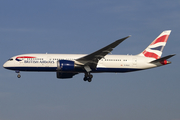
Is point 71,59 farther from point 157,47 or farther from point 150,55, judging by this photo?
point 157,47

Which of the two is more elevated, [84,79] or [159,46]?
[159,46]

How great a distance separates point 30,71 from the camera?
5022 cm

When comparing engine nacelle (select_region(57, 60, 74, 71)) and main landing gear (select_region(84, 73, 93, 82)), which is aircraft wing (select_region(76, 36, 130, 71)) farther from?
engine nacelle (select_region(57, 60, 74, 71))

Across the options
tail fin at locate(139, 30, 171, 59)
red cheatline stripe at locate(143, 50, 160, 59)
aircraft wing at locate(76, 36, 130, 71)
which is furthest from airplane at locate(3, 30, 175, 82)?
tail fin at locate(139, 30, 171, 59)

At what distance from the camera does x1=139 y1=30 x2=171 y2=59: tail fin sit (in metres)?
55.7

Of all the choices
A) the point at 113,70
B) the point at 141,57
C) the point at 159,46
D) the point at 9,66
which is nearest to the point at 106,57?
the point at 113,70

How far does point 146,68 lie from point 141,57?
71.5 inches

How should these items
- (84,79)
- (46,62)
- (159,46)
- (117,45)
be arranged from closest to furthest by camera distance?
(117,45) → (46,62) → (84,79) → (159,46)

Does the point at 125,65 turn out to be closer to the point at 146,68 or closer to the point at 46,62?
the point at 146,68

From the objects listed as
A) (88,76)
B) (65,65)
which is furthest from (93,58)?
(65,65)

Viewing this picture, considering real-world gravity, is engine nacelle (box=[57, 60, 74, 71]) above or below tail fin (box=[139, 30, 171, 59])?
below

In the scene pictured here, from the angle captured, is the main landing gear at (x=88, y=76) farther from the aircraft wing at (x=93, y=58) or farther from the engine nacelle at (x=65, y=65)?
the engine nacelle at (x=65, y=65)

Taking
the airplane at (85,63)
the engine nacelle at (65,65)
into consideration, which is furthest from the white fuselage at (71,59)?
the engine nacelle at (65,65)

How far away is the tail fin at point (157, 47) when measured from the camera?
55656 mm
